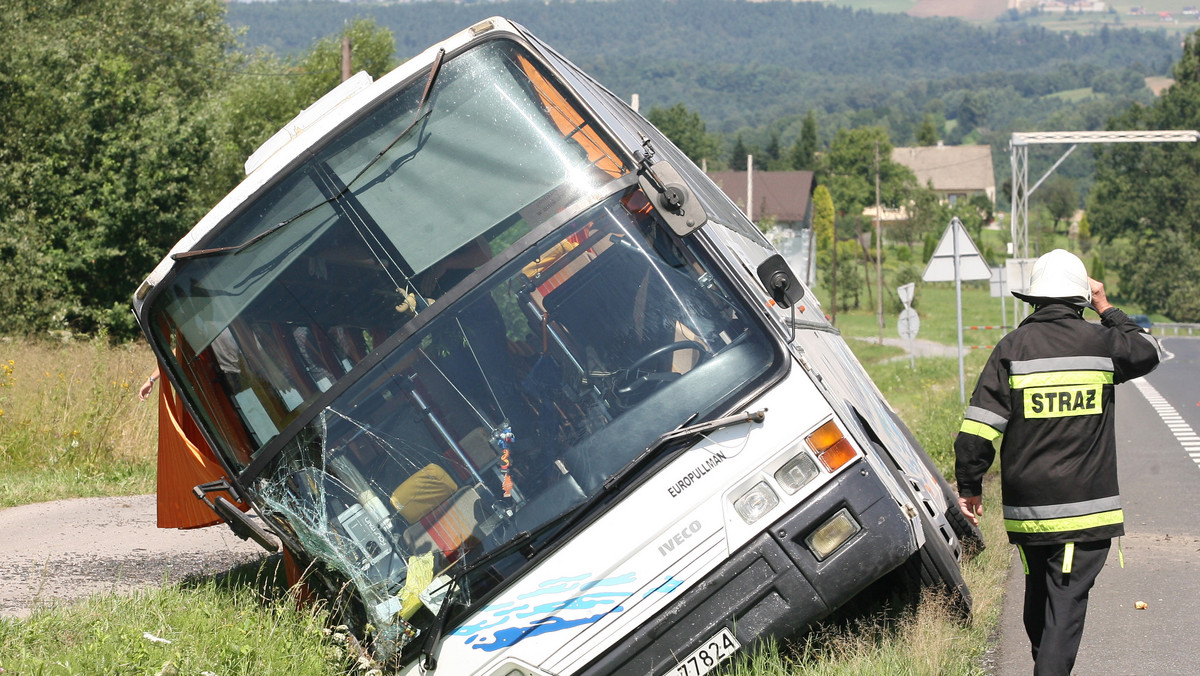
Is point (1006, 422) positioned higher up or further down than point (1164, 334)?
higher up

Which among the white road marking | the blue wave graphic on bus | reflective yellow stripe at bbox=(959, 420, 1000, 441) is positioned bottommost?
the white road marking

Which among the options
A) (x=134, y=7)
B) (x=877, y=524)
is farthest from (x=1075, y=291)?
(x=134, y=7)

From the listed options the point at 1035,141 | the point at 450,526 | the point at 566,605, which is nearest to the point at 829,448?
the point at 566,605

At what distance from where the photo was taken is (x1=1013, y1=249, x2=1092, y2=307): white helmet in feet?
15.5

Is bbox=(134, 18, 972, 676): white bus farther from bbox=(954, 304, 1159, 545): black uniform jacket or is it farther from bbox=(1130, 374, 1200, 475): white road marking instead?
bbox=(1130, 374, 1200, 475): white road marking

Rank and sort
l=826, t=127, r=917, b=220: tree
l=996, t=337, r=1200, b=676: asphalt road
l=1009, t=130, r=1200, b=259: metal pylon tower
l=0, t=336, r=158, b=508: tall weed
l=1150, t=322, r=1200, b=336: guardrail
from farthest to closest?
l=826, t=127, r=917, b=220: tree
l=1150, t=322, r=1200, b=336: guardrail
l=1009, t=130, r=1200, b=259: metal pylon tower
l=0, t=336, r=158, b=508: tall weed
l=996, t=337, r=1200, b=676: asphalt road

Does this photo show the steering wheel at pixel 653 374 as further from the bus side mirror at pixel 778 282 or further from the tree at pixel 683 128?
the tree at pixel 683 128

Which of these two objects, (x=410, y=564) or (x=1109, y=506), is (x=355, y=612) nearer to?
(x=410, y=564)

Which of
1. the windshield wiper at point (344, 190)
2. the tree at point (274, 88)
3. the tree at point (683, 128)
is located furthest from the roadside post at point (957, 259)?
the tree at point (683, 128)

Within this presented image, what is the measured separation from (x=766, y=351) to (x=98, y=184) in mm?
19619

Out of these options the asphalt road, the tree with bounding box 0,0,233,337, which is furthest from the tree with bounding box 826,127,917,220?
the asphalt road

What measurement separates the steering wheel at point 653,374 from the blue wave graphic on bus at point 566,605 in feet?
2.49

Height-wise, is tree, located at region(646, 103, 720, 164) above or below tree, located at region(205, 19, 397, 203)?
below

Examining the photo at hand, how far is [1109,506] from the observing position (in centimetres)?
455
